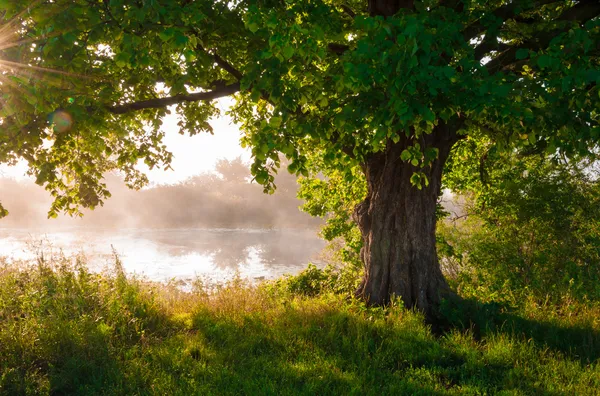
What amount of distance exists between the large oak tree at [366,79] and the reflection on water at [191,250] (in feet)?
32.0

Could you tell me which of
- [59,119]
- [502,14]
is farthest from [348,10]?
[59,119]

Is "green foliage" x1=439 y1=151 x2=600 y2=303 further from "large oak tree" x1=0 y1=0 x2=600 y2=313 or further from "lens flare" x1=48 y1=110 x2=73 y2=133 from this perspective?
"lens flare" x1=48 y1=110 x2=73 y2=133

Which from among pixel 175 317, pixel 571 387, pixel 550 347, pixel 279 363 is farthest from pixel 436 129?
pixel 175 317

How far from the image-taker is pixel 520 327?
6.23 m

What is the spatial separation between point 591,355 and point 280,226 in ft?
122

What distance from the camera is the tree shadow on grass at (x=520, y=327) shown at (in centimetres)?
551

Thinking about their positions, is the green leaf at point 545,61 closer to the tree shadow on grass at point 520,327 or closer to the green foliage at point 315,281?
the tree shadow on grass at point 520,327

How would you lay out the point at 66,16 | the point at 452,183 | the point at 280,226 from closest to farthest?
the point at 66,16, the point at 452,183, the point at 280,226

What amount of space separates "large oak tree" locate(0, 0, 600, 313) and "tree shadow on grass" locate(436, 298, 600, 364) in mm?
582

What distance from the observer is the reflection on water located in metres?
18.6

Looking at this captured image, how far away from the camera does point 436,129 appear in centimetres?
738

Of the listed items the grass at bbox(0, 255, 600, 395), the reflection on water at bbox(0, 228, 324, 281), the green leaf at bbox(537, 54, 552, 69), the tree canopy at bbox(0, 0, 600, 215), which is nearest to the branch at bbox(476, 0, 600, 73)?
the tree canopy at bbox(0, 0, 600, 215)

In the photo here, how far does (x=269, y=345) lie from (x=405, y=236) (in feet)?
11.1

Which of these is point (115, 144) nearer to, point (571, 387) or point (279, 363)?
point (279, 363)
